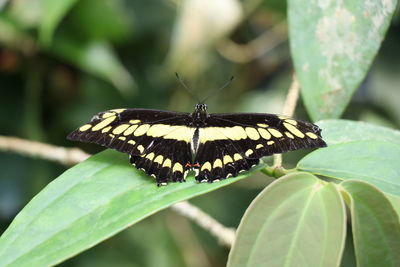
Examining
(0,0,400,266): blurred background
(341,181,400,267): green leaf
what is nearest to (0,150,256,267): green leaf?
(341,181,400,267): green leaf

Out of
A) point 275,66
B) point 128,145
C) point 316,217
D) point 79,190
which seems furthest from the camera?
point 275,66

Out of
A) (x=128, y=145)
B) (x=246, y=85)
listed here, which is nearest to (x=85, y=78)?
(x=246, y=85)

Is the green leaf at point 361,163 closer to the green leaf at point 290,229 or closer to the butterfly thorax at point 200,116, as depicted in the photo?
the green leaf at point 290,229

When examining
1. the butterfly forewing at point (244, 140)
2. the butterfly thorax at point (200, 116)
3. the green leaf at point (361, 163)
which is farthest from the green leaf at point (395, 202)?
Answer: the butterfly thorax at point (200, 116)

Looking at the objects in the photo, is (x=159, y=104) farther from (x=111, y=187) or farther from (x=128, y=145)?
(x=111, y=187)

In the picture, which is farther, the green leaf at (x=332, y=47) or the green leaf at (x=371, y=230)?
the green leaf at (x=332, y=47)

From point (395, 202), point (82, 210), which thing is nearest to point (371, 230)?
point (395, 202)

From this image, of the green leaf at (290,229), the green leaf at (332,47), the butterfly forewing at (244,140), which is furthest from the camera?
the green leaf at (332,47)

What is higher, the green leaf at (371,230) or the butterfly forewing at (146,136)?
the butterfly forewing at (146,136)
